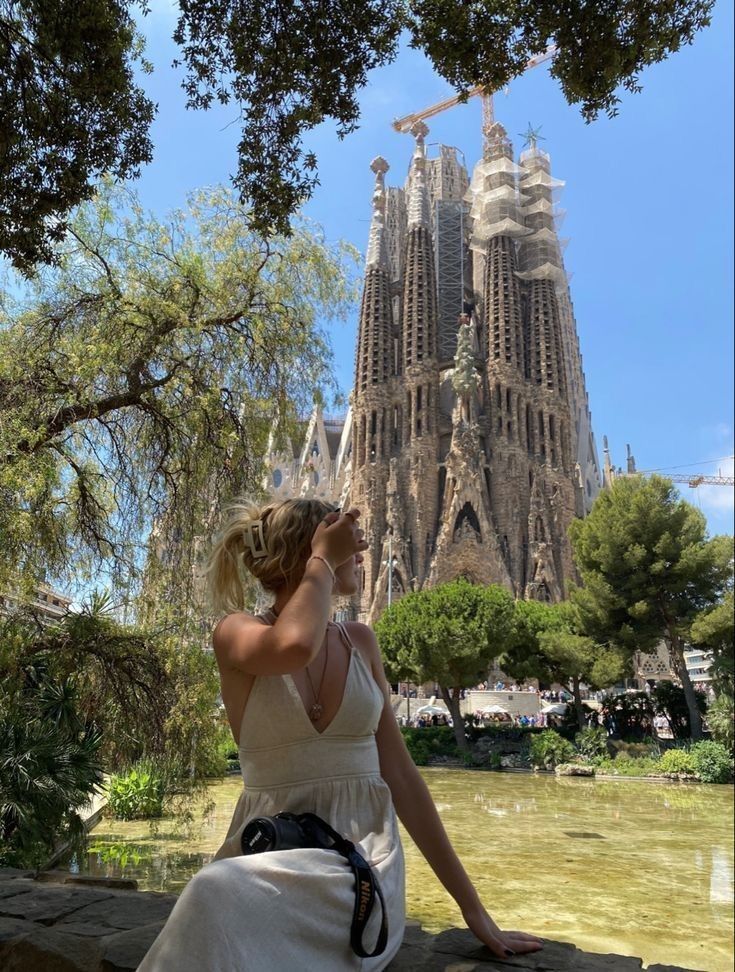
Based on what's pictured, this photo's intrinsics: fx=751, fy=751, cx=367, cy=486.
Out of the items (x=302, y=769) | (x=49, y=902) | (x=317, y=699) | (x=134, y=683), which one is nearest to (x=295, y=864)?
(x=302, y=769)

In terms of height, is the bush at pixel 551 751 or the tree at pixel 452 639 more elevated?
the tree at pixel 452 639

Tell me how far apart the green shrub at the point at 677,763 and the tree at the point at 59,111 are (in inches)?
711

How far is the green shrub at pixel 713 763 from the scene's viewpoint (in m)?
17.2

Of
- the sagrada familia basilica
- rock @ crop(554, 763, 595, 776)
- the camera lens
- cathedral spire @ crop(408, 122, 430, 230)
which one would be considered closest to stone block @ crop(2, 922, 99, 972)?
the camera lens

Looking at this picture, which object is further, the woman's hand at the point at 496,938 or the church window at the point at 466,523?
the church window at the point at 466,523

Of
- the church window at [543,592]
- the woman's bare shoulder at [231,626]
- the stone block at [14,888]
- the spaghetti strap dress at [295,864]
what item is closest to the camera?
the spaghetti strap dress at [295,864]

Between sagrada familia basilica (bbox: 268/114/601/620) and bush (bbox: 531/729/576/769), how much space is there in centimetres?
1663

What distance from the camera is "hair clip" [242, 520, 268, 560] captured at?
1.70 m

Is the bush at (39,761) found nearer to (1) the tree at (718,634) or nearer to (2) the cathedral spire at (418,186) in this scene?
(1) the tree at (718,634)

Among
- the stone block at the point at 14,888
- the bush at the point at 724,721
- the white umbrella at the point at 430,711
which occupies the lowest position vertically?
the white umbrella at the point at 430,711

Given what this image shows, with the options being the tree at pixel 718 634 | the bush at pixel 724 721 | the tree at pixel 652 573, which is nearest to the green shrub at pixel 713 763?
the bush at pixel 724 721

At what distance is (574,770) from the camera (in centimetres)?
1866

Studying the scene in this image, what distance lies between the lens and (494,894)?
7402mm

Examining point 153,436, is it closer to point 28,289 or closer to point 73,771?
point 28,289
